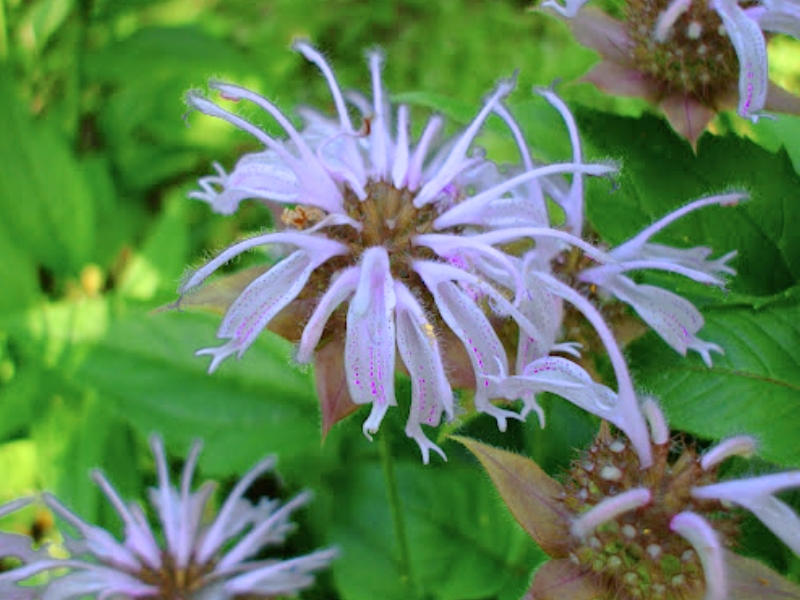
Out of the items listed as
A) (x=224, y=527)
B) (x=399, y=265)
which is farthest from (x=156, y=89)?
(x=399, y=265)

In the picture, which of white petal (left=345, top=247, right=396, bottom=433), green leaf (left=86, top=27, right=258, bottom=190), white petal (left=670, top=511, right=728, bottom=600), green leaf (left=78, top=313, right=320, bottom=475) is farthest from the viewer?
green leaf (left=86, top=27, right=258, bottom=190)

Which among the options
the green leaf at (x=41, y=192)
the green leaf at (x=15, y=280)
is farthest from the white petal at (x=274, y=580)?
the green leaf at (x=41, y=192)

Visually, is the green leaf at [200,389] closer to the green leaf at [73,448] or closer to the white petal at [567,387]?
the green leaf at [73,448]

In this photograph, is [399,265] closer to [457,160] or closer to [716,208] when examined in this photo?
[457,160]

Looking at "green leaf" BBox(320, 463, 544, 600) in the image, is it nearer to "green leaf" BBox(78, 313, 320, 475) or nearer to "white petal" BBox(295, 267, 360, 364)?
"green leaf" BBox(78, 313, 320, 475)

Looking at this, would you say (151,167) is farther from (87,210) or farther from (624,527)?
(624,527)

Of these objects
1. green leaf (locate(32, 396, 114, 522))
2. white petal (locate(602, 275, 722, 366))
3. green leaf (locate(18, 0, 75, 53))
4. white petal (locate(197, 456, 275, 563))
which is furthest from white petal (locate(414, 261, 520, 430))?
green leaf (locate(18, 0, 75, 53))

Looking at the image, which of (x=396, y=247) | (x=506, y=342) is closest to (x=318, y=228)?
(x=396, y=247)
